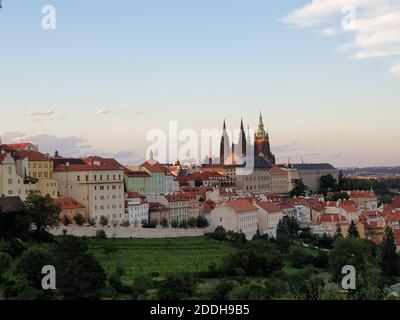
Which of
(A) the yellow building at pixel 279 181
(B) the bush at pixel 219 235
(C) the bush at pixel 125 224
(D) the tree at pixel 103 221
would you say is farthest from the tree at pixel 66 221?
(A) the yellow building at pixel 279 181

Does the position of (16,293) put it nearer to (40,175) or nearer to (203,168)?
(40,175)

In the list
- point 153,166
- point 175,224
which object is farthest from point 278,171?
point 175,224

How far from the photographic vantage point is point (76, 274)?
574 inches

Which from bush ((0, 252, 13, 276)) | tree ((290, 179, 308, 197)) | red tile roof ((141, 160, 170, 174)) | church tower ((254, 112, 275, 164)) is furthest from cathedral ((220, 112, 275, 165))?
bush ((0, 252, 13, 276))

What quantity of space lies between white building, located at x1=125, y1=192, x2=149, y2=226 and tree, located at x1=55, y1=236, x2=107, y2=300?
10081 mm

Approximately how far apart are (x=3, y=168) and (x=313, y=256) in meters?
10.8

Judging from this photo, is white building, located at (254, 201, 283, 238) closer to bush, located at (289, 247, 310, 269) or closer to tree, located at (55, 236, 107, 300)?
bush, located at (289, 247, 310, 269)

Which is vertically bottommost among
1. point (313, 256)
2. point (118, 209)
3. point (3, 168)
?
point (313, 256)

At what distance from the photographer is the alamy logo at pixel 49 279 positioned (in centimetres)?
1475

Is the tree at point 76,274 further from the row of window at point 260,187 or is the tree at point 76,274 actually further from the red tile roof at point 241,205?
the row of window at point 260,187

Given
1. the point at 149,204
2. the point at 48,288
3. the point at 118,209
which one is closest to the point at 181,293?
the point at 48,288

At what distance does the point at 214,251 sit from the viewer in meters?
22.8

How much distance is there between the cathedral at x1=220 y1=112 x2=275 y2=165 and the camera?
48309 millimetres
